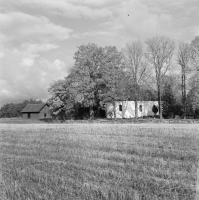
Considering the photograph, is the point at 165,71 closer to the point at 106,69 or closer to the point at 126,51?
the point at 126,51

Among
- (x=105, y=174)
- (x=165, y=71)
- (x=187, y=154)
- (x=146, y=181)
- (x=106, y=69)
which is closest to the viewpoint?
(x=146, y=181)

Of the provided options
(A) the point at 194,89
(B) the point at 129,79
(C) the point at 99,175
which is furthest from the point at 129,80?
(C) the point at 99,175

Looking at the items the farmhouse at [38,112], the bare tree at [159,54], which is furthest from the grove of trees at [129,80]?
the farmhouse at [38,112]

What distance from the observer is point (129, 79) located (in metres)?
52.1

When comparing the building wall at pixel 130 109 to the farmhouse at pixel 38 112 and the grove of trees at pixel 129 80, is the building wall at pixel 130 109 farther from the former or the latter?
the farmhouse at pixel 38 112

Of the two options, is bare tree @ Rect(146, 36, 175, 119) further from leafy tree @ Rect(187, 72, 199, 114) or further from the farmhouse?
the farmhouse

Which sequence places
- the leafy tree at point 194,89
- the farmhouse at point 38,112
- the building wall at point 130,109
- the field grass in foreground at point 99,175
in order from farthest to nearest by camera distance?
the farmhouse at point 38,112 → the building wall at point 130,109 → the leafy tree at point 194,89 → the field grass in foreground at point 99,175

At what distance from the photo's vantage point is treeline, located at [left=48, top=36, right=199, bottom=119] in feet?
159

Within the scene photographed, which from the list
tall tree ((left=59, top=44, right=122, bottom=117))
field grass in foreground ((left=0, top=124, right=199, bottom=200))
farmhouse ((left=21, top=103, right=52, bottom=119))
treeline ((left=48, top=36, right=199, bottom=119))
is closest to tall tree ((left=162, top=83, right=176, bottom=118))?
treeline ((left=48, top=36, right=199, bottom=119))

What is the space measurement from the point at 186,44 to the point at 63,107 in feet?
91.9

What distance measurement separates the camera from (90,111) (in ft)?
172

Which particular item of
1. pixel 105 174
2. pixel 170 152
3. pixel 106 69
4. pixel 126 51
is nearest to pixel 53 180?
pixel 105 174

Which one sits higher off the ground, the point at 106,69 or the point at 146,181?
the point at 106,69

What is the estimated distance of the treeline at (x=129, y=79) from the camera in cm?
4831
